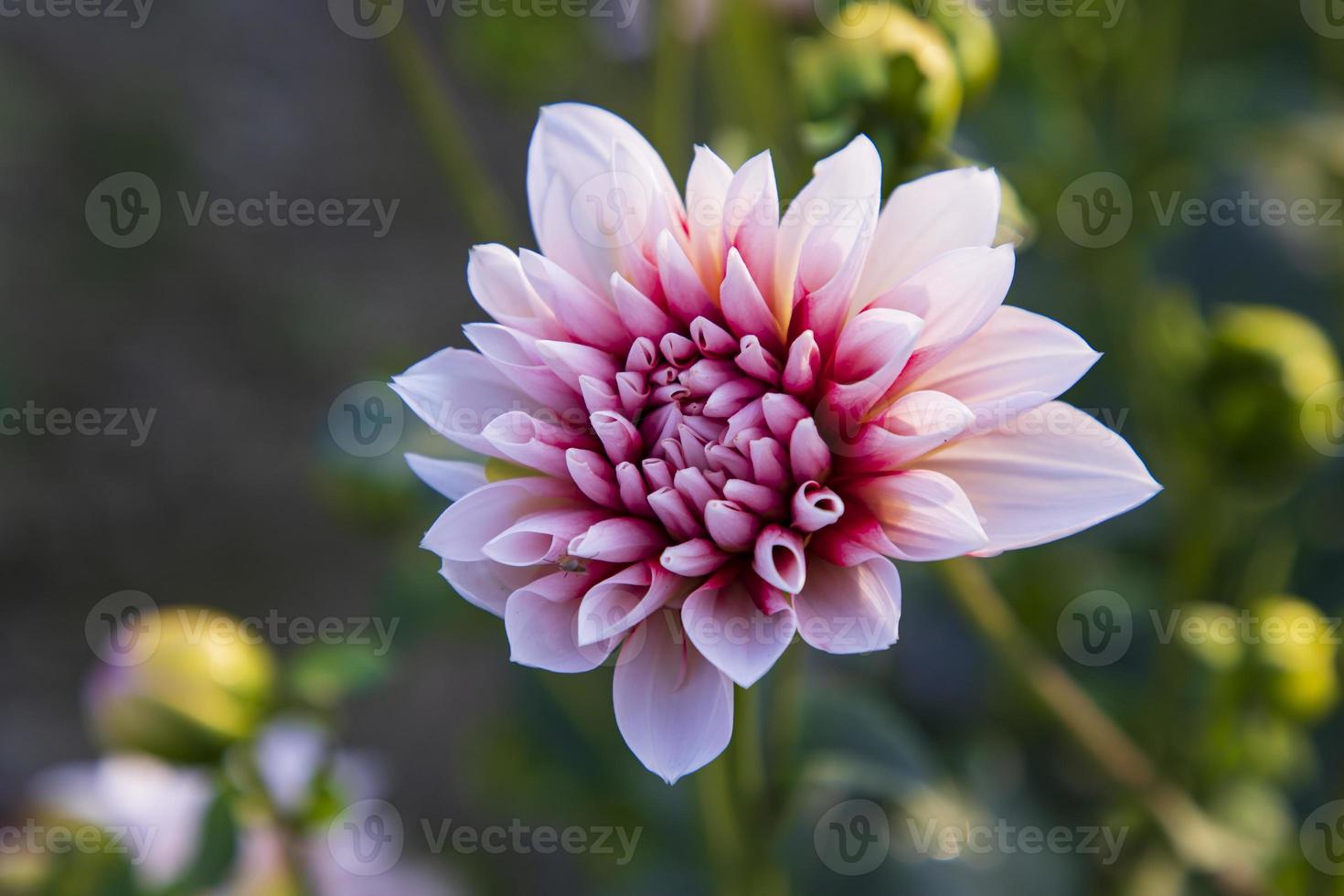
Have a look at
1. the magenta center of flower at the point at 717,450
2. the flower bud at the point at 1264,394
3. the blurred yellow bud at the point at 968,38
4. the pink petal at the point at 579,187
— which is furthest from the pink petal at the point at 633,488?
the flower bud at the point at 1264,394

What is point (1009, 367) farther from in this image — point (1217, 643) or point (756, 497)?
point (1217, 643)

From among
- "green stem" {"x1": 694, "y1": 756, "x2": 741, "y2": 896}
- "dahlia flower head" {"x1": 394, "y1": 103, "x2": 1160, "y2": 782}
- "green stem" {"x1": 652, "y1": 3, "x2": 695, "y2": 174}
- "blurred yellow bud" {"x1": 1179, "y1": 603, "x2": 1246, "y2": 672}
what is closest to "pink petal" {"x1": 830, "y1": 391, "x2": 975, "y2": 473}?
"dahlia flower head" {"x1": 394, "y1": 103, "x2": 1160, "y2": 782}

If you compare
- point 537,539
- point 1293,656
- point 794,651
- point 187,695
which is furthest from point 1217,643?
point 187,695

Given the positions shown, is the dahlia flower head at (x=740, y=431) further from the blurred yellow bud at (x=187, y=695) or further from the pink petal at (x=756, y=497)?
the blurred yellow bud at (x=187, y=695)

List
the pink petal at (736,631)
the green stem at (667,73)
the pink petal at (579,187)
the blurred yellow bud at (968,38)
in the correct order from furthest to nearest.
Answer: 1. the green stem at (667,73)
2. the blurred yellow bud at (968,38)
3. the pink petal at (579,187)
4. the pink petal at (736,631)

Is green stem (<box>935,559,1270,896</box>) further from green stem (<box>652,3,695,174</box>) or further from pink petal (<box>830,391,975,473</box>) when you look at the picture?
green stem (<box>652,3,695,174</box>)

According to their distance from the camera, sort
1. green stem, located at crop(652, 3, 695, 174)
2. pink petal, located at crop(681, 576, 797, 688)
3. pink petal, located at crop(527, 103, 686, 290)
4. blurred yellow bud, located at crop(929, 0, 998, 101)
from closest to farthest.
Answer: pink petal, located at crop(681, 576, 797, 688), pink petal, located at crop(527, 103, 686, 290), blurred yellow bud, located at crop(929, 0, 998, 101), green stem, located at crop(652, 3, 695, 174)

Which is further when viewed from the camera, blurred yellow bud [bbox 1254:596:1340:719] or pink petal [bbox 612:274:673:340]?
blurred yellow bud [bbox 1254:596:1340:719]
